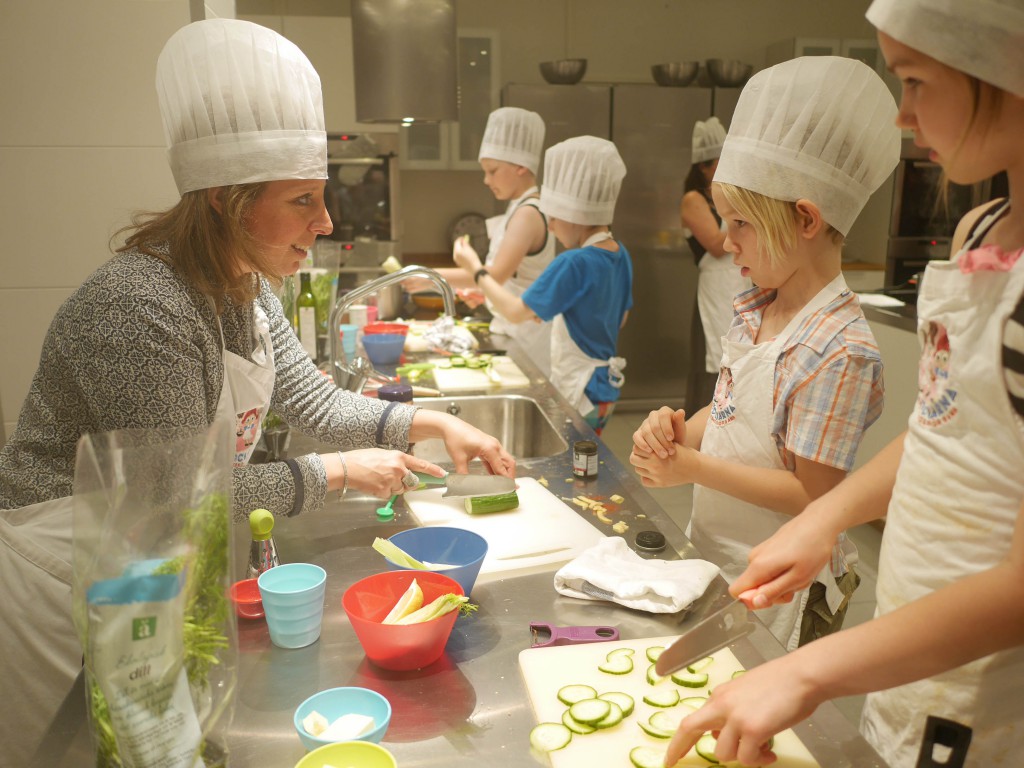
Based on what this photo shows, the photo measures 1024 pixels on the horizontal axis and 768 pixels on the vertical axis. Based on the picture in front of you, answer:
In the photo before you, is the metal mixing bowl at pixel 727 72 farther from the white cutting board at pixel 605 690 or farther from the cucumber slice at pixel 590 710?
the cucumber slice at pixel 590 710

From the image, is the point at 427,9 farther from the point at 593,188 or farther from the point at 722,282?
the point at 722,282

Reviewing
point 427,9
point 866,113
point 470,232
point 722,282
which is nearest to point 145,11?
point 427,9

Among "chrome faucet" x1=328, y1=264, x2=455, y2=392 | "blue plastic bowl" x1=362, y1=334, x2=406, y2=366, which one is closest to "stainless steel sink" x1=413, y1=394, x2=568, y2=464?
"chrome faucet" x1=328, y1=264, x2=455, y2=392

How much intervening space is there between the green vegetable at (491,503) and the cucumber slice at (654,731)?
62 centimetres

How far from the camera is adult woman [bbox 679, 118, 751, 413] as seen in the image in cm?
432

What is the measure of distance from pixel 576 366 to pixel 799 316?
5.00ft

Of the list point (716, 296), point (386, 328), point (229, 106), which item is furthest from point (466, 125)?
point (229, 106)

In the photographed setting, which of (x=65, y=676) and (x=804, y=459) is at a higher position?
(x=804, y=459)

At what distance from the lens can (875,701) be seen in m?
1.06

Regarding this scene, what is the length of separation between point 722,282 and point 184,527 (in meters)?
4.12

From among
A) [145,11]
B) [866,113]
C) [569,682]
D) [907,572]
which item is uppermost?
[145,11]

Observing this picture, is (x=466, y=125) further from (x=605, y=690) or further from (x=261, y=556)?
(x=605, y=690)

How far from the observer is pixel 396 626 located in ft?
3.20

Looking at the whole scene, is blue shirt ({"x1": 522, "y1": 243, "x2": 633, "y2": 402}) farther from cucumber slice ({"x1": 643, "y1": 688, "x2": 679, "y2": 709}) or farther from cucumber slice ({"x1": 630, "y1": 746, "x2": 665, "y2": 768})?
cucumber slice ({"x1": 630, "y1": 746, "x2": 665, "y2": 768})
